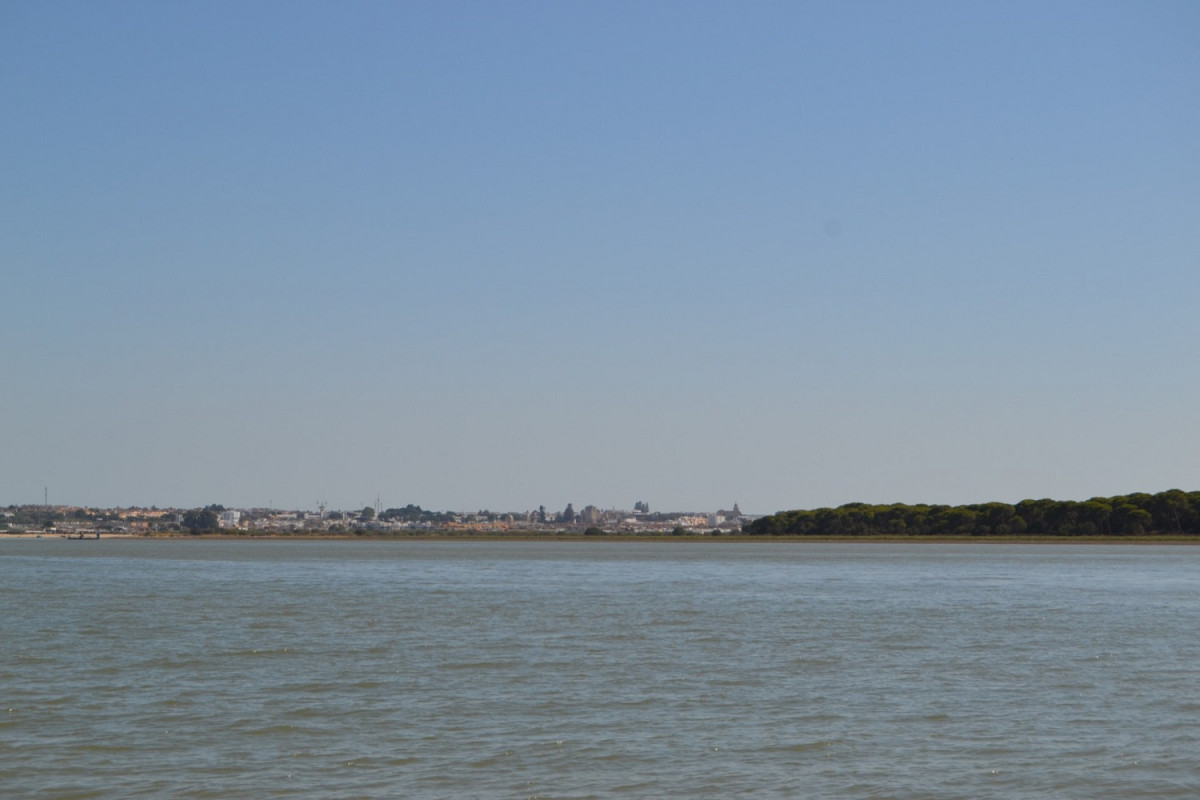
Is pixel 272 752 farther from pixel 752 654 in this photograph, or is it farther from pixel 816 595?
pixel 816 595

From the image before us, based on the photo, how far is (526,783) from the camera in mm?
13766

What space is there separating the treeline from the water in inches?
3809

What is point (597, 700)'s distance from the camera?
19.5m

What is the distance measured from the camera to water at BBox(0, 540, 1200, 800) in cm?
1407

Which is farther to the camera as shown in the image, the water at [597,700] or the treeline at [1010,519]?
the treeline at [1010,519]

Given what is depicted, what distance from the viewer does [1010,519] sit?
142000 mm

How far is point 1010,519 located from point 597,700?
13158 cm

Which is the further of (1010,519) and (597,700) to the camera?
(1010,519)

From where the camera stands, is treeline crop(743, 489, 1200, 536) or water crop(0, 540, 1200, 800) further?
treeline crop(743, 489, 1200, 536)

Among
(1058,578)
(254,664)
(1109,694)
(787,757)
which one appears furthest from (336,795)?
(1058,578)

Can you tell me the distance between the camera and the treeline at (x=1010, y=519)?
129m

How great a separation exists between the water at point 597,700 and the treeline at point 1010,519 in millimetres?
96750

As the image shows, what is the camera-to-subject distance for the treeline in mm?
129125

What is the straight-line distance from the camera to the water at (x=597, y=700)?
1407 cm
